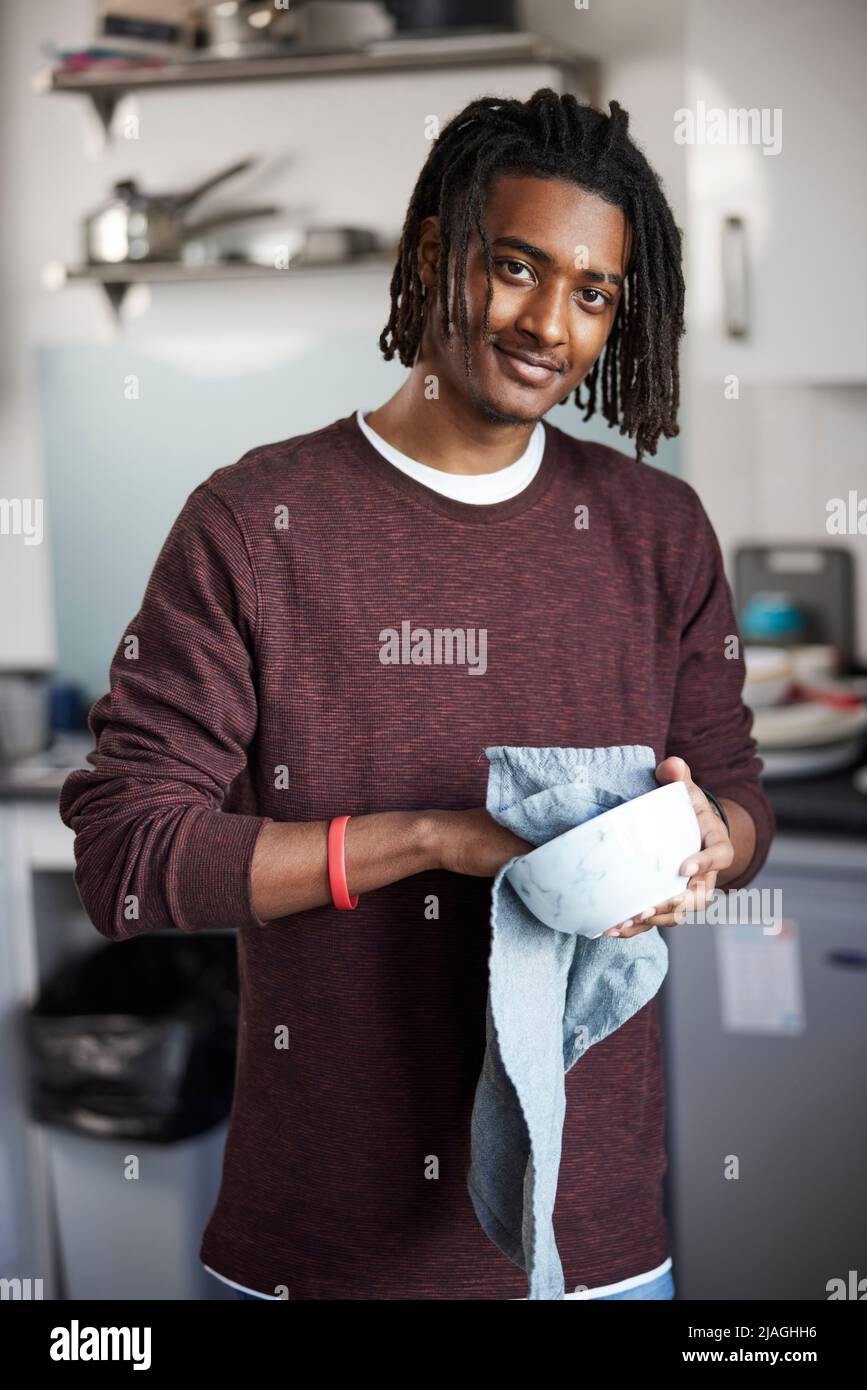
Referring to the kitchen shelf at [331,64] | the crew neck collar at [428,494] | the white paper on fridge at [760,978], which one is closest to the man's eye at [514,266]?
the crew neck collar at [428,494]

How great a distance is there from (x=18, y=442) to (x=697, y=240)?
113 cm

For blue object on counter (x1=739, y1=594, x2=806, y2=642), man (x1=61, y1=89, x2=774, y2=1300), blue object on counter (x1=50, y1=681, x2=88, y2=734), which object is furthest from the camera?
blue object on counter (x1=50, y1=681, x2=88, y2=734)

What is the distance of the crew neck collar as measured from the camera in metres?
0.93

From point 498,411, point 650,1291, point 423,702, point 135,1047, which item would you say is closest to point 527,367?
point 498,411

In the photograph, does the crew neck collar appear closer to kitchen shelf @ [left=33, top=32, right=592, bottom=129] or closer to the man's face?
the man's face

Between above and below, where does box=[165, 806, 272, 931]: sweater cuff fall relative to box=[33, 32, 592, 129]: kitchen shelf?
below

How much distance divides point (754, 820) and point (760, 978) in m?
0.74

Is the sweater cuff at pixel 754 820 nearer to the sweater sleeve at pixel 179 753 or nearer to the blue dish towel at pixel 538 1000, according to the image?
the blue dish towel at pixel 538 1000

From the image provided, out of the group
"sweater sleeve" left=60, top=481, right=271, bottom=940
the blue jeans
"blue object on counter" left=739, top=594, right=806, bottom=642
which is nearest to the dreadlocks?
"sweater sleeve" left=60, top=481, right=271, bottom=940

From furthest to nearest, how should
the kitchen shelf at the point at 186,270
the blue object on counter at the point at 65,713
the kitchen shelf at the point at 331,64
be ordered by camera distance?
the blue object on counter at the point at 65,713 < the kitchen shelf at the point at 186,270 < the kitchen shelf at the point at 331,64

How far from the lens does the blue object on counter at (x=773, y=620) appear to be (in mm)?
2117

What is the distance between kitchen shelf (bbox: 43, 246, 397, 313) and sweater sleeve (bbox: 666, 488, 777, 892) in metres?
1.13

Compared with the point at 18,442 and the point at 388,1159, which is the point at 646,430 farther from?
the point at 18,442

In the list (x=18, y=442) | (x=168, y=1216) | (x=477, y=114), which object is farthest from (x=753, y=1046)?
(x=18, y=442)
